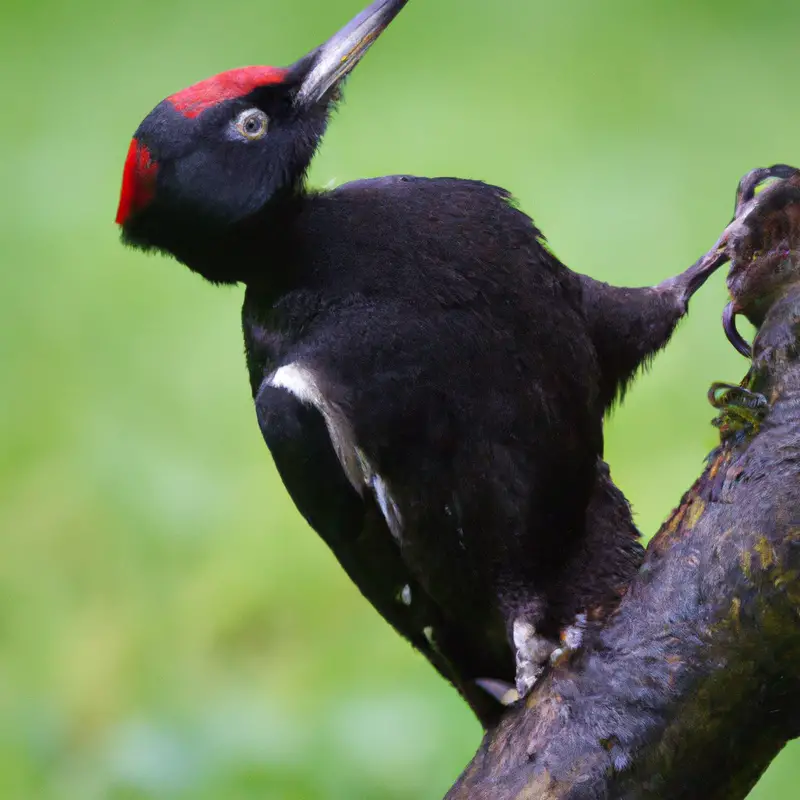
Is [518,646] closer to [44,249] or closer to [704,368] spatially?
[704,368]

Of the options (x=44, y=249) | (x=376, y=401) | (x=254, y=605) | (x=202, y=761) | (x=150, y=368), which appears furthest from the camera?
(x=44, y=249)

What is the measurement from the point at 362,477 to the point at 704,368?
2.18m

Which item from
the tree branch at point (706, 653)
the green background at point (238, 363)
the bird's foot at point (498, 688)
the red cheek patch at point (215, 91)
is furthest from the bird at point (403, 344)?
the green background at point (238, 363)

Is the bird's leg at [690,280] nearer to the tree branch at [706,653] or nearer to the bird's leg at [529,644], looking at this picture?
the tree branch at [706,653]

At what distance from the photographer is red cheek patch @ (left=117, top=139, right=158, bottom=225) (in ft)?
7.34

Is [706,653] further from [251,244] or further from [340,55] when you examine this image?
[340,55]

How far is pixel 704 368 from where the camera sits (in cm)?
423

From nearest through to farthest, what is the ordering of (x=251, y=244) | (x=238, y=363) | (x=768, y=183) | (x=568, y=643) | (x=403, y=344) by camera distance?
1. (x=568, y=643)
2. (x=403, y=344)
3. (x=251, y=244)
4. (x=768, y=183)
5. (x=238, y=363)

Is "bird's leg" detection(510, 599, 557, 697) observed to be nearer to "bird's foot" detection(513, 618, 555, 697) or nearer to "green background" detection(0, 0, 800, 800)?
"bird's foot" detection(513, 618, 555, 697)

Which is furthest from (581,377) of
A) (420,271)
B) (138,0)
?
(138,0)

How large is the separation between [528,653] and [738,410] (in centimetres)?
65

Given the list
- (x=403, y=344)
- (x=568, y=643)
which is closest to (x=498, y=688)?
(x=568, y=643)

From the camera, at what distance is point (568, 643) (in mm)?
2014

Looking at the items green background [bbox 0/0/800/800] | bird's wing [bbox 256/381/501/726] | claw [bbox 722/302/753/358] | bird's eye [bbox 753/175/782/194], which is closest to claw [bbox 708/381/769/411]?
claw [bbox 722/302/753/358]
